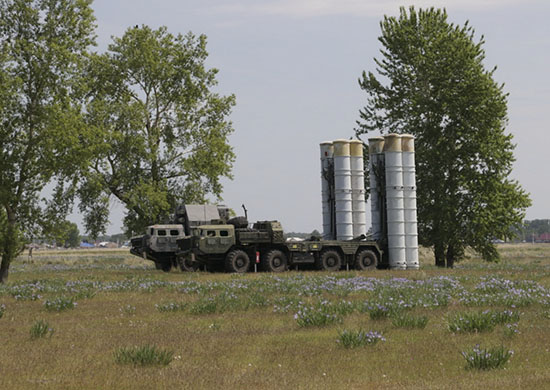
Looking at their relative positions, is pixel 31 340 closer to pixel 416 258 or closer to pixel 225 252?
pixel 225 252

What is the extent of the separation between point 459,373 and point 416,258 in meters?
33.2

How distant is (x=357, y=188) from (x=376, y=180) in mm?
1942

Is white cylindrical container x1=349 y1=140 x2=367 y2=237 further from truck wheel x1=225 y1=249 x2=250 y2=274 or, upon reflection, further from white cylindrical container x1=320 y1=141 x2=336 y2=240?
truck wheel x1=225 y1=249 x2=250 y2=274

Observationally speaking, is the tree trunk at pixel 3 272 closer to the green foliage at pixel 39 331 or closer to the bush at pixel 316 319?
the green foliage at pixel 39 331

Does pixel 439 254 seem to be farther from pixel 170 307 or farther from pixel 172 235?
pixel 170 307

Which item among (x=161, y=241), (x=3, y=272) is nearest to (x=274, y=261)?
(x=161, y=241)

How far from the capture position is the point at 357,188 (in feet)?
150

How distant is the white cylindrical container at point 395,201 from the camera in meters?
42.7

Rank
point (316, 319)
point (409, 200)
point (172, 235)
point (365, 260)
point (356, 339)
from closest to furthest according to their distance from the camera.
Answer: point (356, 339) < point (316, 319) < point (365, 260) < point (409, 200) < point (172, 235)

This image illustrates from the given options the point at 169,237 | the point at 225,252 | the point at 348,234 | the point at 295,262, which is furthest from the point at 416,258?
the point at 169,237

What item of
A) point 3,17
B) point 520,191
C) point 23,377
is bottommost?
point 23,377

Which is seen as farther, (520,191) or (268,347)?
(520,191)

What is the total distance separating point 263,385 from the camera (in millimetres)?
10070

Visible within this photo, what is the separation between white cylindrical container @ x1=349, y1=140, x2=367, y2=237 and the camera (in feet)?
150
